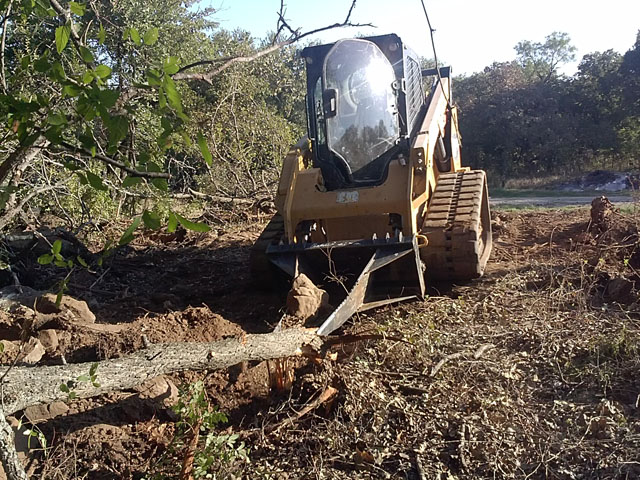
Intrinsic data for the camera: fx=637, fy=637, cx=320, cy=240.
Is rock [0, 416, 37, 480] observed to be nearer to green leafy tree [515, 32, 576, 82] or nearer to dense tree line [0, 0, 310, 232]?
dense tree line [0, 0, 310, 232]

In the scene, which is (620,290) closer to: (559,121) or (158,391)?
(158,391)

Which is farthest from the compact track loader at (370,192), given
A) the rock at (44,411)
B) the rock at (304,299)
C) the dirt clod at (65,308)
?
the rock at (44,411)

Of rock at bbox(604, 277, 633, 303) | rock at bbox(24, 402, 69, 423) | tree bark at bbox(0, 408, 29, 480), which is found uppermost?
tree bark at bbox(0, 408, 29, 480)

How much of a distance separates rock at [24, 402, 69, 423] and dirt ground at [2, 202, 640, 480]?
0.01 metres

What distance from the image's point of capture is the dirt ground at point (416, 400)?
3348 millimetres

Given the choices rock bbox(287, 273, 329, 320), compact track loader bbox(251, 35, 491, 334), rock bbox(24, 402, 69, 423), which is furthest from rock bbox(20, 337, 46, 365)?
compact track loader bbox(251, 35, 491, 334)

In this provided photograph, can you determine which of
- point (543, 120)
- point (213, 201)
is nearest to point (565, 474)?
point (213, 201)

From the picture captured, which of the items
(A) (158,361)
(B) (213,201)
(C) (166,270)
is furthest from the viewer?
(B) (213,201)

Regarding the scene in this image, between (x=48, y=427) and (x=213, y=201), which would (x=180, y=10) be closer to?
(x=213, y=201)

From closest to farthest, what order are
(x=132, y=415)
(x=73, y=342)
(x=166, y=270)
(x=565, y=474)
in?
(x=565, y=474) < (x=132, y=415) < (x=73, y=342) < (x=166, y=270)

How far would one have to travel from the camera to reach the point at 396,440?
140 inches

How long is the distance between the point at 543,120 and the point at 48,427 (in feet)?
78.6

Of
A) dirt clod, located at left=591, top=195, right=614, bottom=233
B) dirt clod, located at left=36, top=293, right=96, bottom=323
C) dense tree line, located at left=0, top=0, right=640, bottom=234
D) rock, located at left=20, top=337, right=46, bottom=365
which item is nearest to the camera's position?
dense tree line, located at left=0, top=0, right=640, bottom=234

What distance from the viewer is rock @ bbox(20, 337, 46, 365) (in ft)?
13.5
